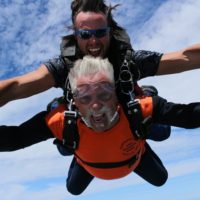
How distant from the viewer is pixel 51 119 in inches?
243

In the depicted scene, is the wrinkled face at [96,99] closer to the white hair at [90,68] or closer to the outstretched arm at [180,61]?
the white hair at [90,68]

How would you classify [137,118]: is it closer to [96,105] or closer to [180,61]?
[96,105]

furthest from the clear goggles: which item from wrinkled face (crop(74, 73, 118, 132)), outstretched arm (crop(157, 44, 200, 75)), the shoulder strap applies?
outstretched arm (crop(157, 44, 200, 75))

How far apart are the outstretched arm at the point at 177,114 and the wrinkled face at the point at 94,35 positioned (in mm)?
1141

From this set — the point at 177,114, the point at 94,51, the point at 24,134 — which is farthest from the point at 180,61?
the point at 24,134

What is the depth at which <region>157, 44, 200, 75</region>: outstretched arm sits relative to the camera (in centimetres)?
617

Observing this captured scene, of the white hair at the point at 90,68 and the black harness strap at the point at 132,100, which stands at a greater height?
the white hair at the point at 90,68

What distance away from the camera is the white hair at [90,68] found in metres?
5.99

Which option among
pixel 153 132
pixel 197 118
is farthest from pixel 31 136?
pixel 153 132

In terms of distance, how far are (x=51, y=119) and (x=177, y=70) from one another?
1.96 meters

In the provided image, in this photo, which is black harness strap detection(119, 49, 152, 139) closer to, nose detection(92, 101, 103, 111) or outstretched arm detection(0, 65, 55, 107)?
nose detection(92, 101, 103, 111)

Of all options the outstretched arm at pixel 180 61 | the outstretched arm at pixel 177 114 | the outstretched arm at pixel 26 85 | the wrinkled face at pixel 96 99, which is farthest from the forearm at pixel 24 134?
the outstretched arm at pixel 180 61

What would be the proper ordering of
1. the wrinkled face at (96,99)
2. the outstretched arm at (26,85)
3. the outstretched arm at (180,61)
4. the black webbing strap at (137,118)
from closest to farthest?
the outstretched arm at (26,85) < the wrinkled face at (96,99) < the black webbing strap at (137,118) < the outstretched arm at (180,61)

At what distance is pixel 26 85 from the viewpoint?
6.08 metres
